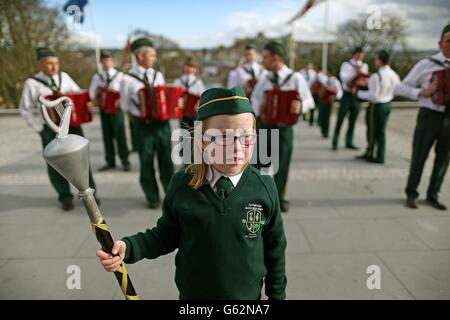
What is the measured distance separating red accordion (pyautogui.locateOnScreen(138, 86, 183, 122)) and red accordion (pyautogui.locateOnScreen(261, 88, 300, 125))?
3.78 ft

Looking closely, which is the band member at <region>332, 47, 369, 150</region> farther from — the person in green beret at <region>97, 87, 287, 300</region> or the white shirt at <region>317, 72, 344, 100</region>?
the person in green beret at <region>97, 87, 287, 300</region>

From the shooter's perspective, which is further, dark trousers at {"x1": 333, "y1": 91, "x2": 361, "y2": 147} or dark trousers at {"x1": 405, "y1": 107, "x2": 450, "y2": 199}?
dark trousers at {"x1": 333, "y1": 91, "x2": 361, "y2": 147}

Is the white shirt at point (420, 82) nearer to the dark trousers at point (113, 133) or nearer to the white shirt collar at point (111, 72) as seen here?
the dark trousers at point (113, 133)

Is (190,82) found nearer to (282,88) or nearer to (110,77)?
(110,77)

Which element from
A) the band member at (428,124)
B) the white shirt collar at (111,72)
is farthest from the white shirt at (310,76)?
the band member at (428,124)

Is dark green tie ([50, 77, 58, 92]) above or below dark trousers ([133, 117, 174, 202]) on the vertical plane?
above

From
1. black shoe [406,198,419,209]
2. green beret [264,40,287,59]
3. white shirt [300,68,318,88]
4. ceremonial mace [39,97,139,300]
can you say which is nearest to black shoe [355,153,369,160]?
black shoe [406,198,419,209]

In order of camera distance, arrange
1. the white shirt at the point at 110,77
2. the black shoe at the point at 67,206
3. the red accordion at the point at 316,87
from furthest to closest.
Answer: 1. the red accordion at the point at 316,87
2. the white shirt at the point at 110,77
3. the black shoe at the point at 67,206

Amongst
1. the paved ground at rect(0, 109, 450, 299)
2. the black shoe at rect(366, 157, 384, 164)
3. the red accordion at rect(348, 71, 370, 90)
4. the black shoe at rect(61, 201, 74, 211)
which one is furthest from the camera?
the red accordion at rect(348, 71, 370, 90)

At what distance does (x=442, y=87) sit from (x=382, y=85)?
2.19 metres

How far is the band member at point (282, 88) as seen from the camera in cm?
372

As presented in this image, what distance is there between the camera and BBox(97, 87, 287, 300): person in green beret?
4.22 feet

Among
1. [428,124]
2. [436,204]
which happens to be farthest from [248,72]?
[436,204]

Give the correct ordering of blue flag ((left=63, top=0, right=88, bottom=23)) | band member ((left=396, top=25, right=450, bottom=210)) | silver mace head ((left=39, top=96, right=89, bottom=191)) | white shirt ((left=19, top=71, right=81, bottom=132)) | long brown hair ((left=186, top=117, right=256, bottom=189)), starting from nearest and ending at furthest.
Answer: silver mace head ((left=39, top=96, right=89, bottom=191)) → long brown hair ((left=186, top=117, right=256, bottom=189)) → band member ((left=396, top=25, right=450, bottom=210)) → white shirt ((left=19, top=71, right=81, bottom=132)) → blue flag ((left=63, top=0, right=88, bottom=23))
